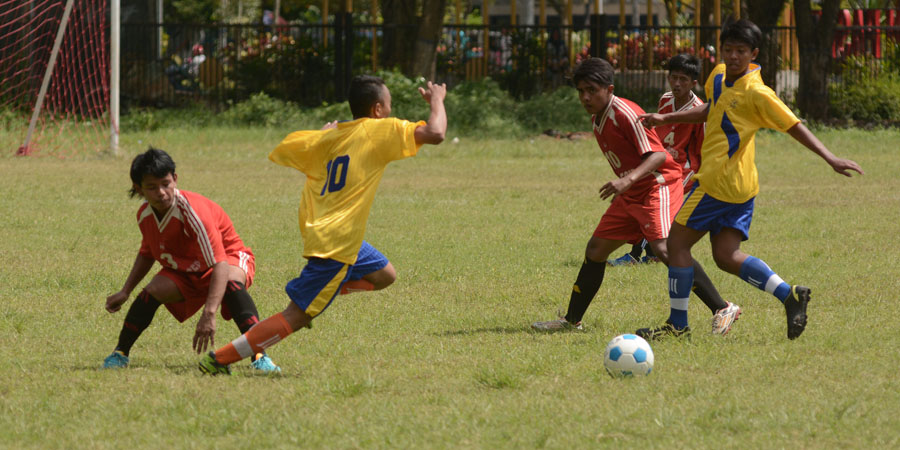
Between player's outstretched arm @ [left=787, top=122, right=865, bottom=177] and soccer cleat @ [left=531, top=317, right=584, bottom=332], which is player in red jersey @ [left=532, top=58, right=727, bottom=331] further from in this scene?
player's outstretched arm @ [left=787, top=122, right=865, bottom=177]

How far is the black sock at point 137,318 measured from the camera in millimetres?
5383

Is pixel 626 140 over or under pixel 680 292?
over

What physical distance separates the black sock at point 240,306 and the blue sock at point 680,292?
2269mm

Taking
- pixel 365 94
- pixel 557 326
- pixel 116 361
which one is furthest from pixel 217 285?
pixel 557 326

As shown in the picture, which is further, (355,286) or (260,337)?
(355,286)

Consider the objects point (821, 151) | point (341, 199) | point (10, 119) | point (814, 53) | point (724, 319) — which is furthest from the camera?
point (814, 53)

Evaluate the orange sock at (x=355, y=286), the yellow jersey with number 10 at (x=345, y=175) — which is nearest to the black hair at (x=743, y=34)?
the yellow jersey with number 10 at (x=345, y=175)

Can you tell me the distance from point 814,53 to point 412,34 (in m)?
8.28

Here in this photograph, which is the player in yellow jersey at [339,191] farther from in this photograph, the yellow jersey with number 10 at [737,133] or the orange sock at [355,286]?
the yellow jersey with number 10 at [737,133]

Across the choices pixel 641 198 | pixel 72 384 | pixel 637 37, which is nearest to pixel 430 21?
pixel 637 37

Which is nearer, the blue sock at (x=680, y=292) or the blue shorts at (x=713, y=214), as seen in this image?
the blue shorts at (x=713, y=214)

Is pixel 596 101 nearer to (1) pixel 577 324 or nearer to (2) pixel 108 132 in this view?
(1) pixel 577 324

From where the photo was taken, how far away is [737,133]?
5.88 metres

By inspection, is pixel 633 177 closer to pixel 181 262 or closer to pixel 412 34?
pixel 181 262
